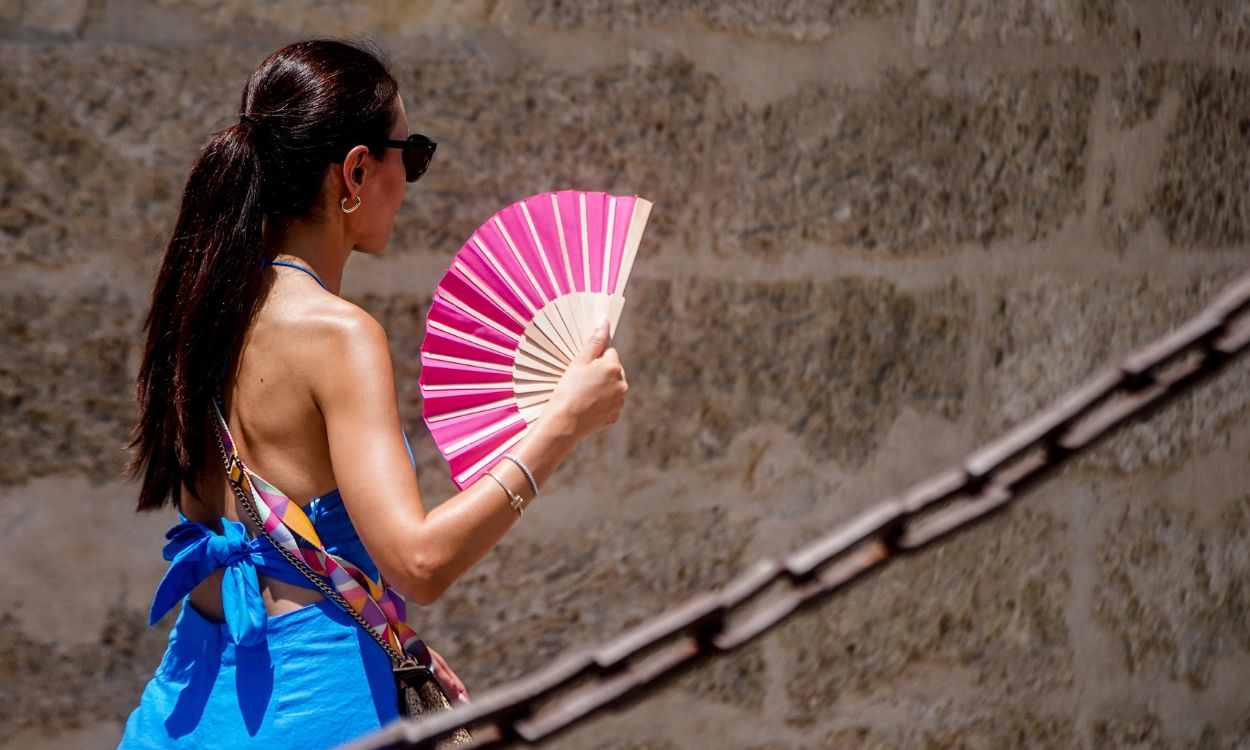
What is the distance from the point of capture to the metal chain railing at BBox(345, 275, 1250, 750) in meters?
0.55

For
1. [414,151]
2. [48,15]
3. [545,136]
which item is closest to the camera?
[414,151]

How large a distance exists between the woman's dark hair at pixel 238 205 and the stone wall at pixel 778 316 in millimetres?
531

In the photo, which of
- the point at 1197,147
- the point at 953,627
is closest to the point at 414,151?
the point at 953,627

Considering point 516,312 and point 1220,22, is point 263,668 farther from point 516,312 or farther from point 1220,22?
point 1220,22

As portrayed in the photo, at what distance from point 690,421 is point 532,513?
0.34 metres

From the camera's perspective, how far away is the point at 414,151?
1615mm

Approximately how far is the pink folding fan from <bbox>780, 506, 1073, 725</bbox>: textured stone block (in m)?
1.04

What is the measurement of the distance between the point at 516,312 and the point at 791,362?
897 mm

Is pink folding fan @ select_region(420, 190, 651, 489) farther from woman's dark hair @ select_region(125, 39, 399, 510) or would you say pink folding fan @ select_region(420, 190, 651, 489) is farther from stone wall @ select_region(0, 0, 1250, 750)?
stone wall @ select_region(0, 0, 1250, 750)

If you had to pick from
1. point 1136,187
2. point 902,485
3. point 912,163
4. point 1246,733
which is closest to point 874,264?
point 912,163

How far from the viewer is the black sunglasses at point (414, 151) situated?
1.59 metres

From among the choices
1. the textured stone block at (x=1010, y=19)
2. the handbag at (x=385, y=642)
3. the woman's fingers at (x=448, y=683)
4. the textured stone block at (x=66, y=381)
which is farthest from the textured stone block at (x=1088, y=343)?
the textured stone block at (x=66, y=381)

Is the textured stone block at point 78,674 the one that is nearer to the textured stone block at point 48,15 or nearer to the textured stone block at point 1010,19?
the textured stone block at point 48,15

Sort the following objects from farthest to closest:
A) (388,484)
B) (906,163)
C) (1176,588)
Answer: (1176,588), (906,163), (388,484)
